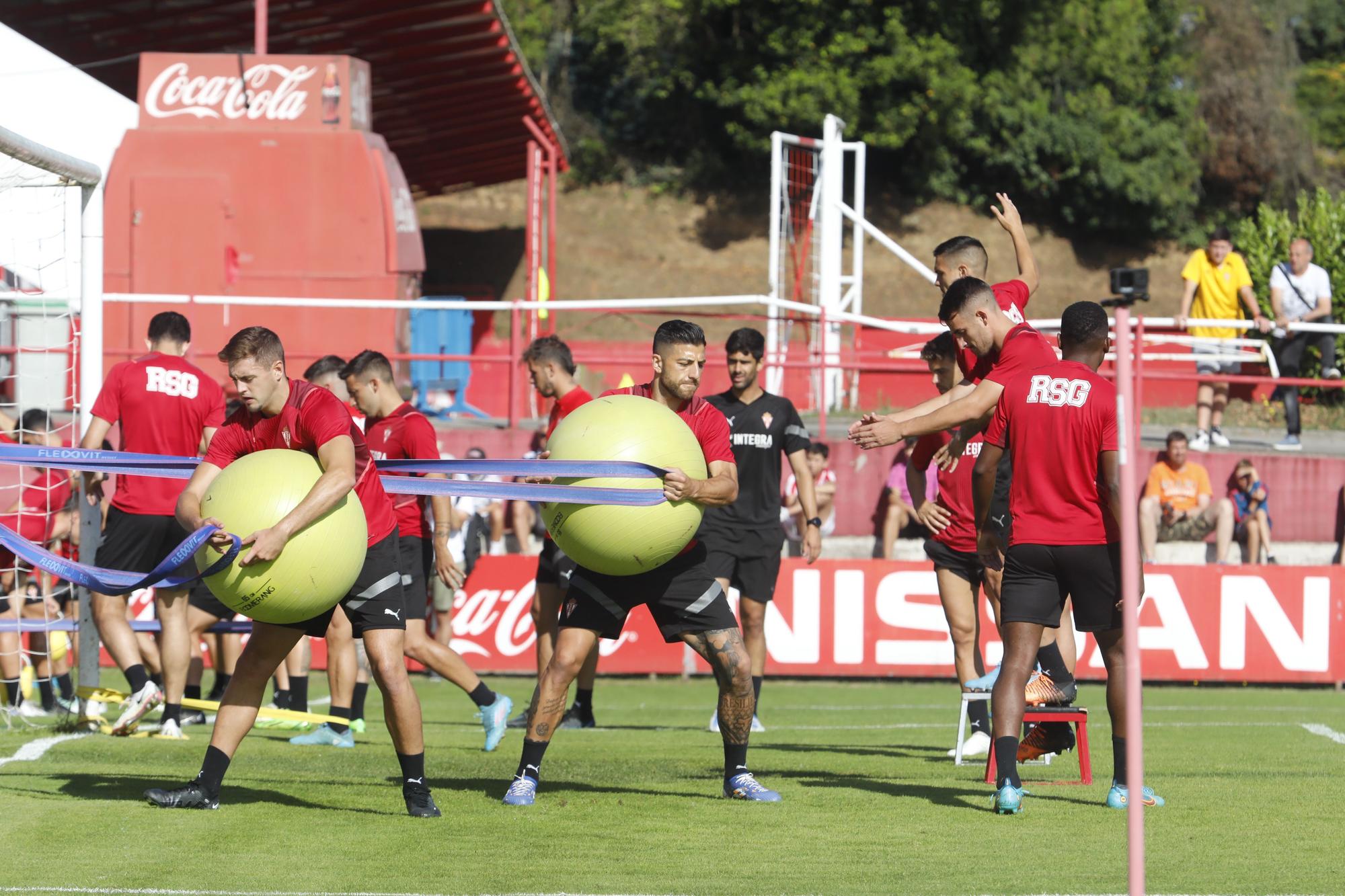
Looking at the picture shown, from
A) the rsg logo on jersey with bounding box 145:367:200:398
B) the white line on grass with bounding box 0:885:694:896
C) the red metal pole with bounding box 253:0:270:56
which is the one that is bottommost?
the white line on grass with bounding box 0:885:694:896

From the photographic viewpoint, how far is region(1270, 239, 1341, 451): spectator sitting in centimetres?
1703

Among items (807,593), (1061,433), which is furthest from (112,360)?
(1061,433)

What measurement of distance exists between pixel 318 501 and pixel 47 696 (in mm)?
6604

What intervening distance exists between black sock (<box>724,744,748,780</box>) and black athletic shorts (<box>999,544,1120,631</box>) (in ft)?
4.30

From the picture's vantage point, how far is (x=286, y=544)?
20.0 ft

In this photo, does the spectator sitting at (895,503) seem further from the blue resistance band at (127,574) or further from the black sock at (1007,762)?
the blue resistance band at (127,574)

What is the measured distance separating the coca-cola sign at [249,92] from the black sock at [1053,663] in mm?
14476

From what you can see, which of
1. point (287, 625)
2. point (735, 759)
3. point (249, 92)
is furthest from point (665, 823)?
point (249, 92)

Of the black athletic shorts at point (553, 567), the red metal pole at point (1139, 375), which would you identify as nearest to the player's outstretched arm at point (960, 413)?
the black athletic shorts at point (553, 567)

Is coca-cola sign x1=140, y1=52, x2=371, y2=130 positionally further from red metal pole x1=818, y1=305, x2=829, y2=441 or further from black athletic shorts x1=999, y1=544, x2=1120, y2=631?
black athletic shorts x1=999, y1=544, x2=1120, y2=631

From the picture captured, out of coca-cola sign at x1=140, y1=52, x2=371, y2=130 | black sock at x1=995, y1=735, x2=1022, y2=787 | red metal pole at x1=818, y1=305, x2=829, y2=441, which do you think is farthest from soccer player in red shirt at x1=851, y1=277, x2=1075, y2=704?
coca-cola sign at x1=140, y1=52, x2=371, y2=130

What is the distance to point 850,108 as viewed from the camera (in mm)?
45469

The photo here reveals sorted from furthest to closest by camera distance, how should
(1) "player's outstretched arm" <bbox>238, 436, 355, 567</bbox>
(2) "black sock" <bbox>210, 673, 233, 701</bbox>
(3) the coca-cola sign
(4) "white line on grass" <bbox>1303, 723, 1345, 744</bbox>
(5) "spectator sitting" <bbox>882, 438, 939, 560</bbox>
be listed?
1. (3) the coca-cola sign
2. (5) "spectator sitting" <bbox>882, 438, 939, 560</bbox>
3. (2) "black sock" <bbox>210, 673, 233, 701</bbox>
4. (4) "white line on grass" <bbox>1303, 723, 1345, 744</bbox>
5. (1) "player's outstretched arm" <bbox>238, 436, 355, 567</bbox>

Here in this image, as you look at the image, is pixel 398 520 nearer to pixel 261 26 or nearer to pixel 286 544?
pixel 286 544
